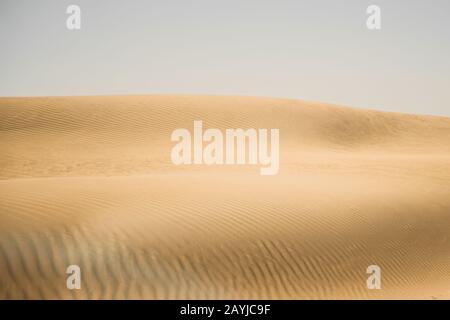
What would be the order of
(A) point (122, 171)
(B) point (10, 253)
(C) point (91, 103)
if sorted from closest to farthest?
(B) point (10, 253)
(A) point (122, 171)
(C) point (91, 103)

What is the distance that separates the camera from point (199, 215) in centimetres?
804

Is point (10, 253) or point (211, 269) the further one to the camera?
point (211, 269)

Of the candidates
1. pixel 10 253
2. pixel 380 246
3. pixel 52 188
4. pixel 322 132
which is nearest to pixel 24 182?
pixel 52 188

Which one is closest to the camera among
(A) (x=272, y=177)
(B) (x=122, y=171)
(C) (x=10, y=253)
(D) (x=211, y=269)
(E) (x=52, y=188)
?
(C) (x=10, y=253)

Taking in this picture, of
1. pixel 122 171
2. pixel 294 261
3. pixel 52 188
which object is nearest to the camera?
pixel 294 261

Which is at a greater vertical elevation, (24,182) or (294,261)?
(24,182)

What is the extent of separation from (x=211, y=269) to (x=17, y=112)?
81.0 ft

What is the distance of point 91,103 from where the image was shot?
29.2 meters
